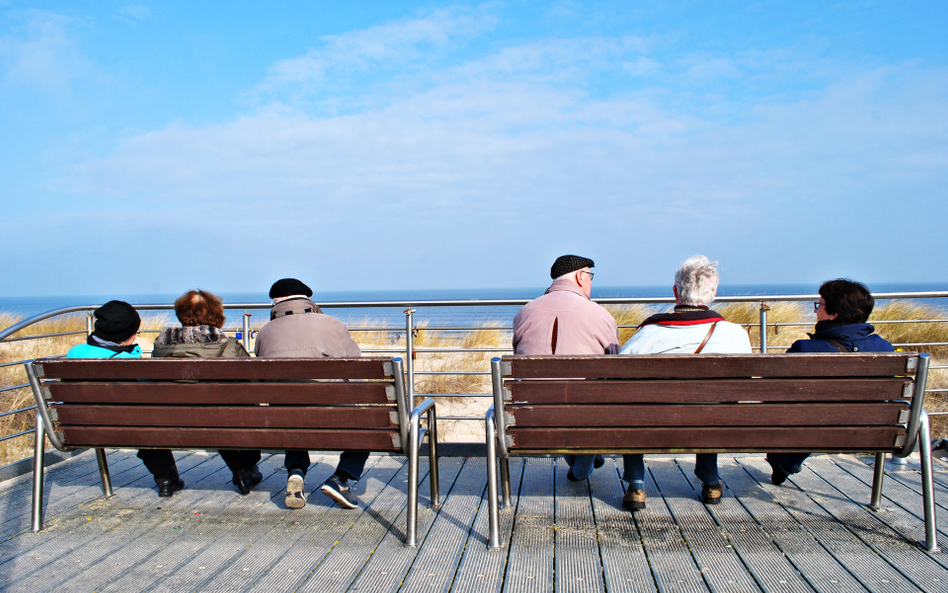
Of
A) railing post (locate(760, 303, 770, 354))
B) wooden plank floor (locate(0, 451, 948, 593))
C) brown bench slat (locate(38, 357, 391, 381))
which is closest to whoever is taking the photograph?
wooden plank floor (locate(0, 451, 948, 593))

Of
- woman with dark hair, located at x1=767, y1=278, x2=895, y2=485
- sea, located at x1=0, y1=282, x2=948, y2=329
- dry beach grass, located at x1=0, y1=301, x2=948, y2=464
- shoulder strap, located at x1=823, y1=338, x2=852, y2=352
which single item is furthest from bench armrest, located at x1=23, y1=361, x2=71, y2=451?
dry beach grass, located at x1=0, y1=301, x2=948, y2=464

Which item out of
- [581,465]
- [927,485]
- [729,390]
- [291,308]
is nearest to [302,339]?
[291,308]

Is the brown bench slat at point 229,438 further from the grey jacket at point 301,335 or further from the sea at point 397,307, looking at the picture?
the sea at point 397,307

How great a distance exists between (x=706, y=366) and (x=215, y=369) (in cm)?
195

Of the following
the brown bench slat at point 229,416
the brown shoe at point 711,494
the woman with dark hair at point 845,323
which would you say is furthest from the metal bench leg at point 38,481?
the woman with dark hair at point 845,323

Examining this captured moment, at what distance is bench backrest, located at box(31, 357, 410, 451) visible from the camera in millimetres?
2516

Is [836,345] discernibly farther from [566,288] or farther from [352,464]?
[352,464]

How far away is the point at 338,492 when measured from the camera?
2.95 meters

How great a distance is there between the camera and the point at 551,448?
2490mm

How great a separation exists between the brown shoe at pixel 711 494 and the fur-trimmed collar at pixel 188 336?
2472 mm

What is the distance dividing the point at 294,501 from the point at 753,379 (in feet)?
6.82

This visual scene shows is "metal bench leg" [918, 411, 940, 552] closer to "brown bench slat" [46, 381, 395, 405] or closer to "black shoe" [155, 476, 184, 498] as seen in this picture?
"brown bench slat" [46, 381, 395, 405]

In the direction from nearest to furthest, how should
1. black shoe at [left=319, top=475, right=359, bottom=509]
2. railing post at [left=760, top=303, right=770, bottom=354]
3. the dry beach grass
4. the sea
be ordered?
black shoe at [left=319, top=475, right=359, bottom=509]
railing post at [left=760, top=303, right=770, bottom=354]
the dry beach grass
the sea

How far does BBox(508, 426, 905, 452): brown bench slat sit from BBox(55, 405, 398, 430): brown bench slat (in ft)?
2.25
